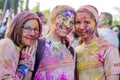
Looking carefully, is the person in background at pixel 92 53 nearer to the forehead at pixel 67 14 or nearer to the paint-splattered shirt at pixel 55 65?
the forehead at pixel 67 14

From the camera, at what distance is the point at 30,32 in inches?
148

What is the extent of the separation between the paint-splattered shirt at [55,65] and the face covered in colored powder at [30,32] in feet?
0.69

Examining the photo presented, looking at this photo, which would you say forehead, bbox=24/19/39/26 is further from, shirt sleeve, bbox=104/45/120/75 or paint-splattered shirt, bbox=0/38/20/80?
shirt sleeve, bbox=104/45/120/75

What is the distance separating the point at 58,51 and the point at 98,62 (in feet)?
1.57

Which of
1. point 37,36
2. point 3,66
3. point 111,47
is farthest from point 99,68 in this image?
point 3,66

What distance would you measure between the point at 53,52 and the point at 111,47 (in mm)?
662

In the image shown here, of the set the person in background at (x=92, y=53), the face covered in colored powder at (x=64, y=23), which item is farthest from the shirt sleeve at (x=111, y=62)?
the face covered in colored powder at (x=64, y=23)

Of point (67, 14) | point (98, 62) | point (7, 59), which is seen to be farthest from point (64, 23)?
point (7, 59)

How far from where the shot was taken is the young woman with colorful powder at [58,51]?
12.7 feet

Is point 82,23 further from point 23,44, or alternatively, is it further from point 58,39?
point 23,44

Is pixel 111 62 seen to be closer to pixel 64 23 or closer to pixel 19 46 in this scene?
pixel 64 23

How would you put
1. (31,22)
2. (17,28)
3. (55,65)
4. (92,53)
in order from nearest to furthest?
(17,28)
(31,22)
(55,65)
(92,53)

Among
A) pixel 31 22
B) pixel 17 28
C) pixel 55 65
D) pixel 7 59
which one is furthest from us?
pixel 55 65

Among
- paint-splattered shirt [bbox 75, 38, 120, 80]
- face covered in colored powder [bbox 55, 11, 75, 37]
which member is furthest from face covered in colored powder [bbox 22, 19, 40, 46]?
paint-splattered shirt [bbox 75, 38, 120, 80]
